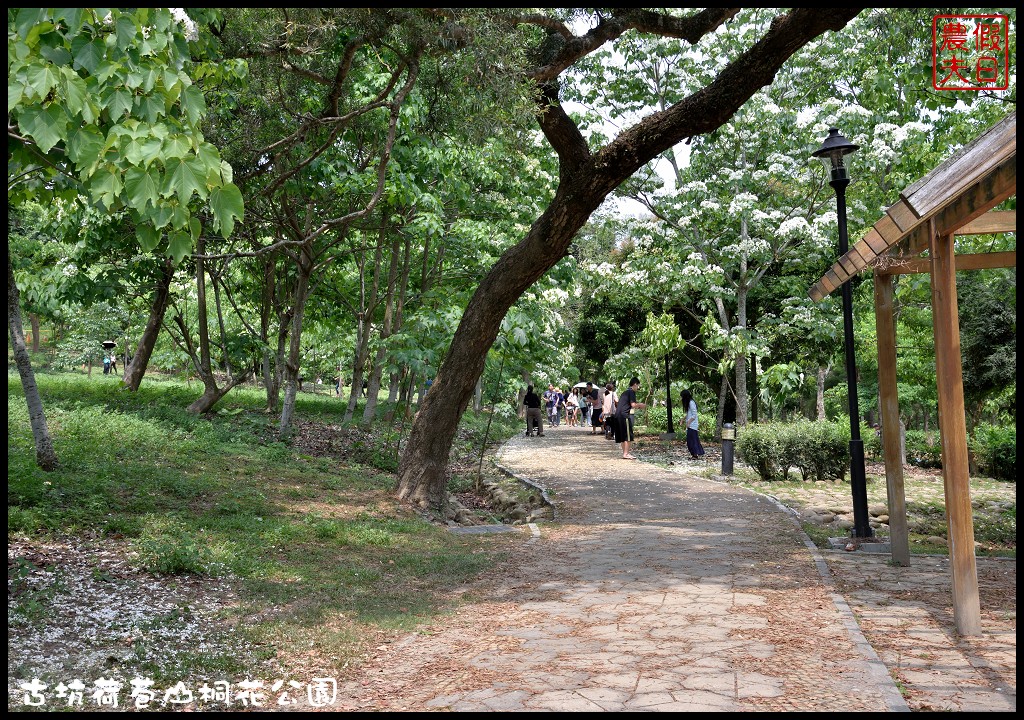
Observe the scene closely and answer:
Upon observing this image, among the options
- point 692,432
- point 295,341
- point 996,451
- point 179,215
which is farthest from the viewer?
point 692,432

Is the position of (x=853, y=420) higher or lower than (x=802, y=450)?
higher

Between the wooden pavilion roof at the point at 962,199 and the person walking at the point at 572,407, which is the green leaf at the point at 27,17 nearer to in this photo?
the wooden pavilion roof at the point at 962,199

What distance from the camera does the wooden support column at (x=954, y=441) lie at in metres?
5.29

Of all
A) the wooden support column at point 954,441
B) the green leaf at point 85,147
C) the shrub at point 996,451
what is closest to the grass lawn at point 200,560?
the green leaf at point 85,147

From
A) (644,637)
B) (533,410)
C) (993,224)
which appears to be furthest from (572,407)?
(644,637)

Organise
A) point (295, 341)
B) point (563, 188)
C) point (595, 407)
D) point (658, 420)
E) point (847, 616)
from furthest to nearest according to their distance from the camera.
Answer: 1. point (658, 420)
2. point (595, 407)
3. point (295, 341)
4. point (563, 188)
5. point (847, 616)

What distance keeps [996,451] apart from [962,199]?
43.8 feet

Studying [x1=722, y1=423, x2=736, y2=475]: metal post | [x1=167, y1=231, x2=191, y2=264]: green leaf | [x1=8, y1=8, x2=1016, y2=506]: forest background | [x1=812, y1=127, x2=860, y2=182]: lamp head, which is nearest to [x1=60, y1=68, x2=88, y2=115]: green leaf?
[x1=8, y1=8, x2=1016, y2=506]: forest background

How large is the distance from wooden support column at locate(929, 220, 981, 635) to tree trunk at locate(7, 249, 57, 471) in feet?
24.9

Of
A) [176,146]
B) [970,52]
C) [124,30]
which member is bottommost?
[176,146]

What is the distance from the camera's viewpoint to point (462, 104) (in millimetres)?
10352

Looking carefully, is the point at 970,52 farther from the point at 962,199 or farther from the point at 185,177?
the point at 185,177

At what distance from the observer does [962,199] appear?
5195mm

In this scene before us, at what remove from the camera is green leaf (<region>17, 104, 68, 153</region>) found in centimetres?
390
